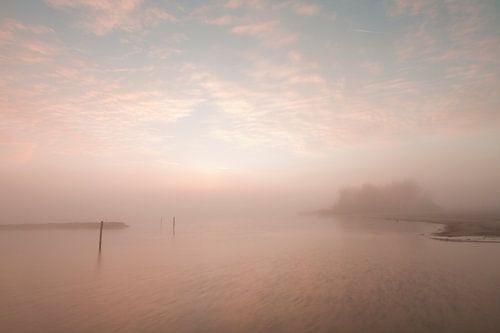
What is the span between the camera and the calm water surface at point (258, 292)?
13.1 metres

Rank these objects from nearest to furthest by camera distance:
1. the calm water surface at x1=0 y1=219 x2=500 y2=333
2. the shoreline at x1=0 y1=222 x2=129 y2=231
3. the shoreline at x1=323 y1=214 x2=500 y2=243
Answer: the calm water surface at x1=0 y1=219 x2=500 y2=333 → the shoreline at x1=323 y1=214 x2=500 y2=243 → the shoreline at x1=0 y1=222 x2=129 y2=231

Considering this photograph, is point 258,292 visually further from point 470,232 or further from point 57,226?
point 57,226

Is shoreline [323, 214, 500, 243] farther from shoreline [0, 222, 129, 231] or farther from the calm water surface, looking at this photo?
shoreline [0, 222, 129, 231]

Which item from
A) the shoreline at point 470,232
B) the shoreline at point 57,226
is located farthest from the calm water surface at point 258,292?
the shoreline at point 57,226

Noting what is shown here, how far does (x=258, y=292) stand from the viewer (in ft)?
60.3

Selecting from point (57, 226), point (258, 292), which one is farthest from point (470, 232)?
point (57, 226)

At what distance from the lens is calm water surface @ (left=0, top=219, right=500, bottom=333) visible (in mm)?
13062

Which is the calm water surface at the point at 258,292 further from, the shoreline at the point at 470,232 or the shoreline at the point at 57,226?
the shoreline at the point at 57,226

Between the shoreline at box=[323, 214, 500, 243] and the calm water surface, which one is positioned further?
the shoreline at box=[323, 214, 500, 243]

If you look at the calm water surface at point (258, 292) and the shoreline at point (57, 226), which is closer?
the calm water surface at point (258, 292)

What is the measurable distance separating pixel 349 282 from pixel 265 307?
26.0ft

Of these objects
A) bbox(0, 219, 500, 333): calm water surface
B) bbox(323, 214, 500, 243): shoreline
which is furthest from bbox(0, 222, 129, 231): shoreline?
bbox(323, 214, 500, 243): shoreline

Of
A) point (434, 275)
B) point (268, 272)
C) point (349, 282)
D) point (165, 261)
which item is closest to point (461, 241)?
point (434, 275)

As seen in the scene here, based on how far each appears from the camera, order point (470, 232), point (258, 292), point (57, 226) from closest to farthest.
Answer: point (258, 292) < point (470, 232) < point (57, 226)
